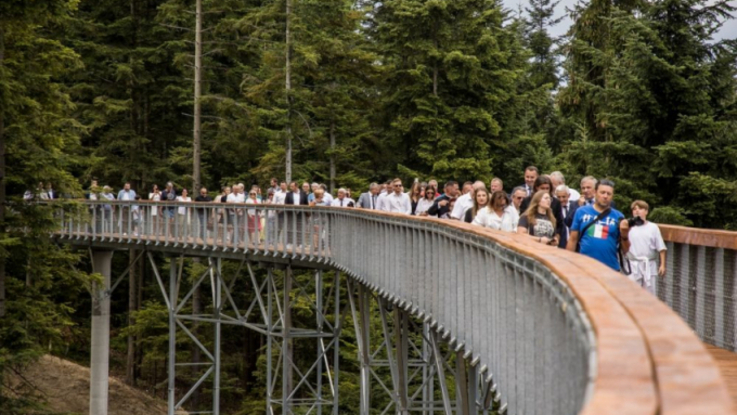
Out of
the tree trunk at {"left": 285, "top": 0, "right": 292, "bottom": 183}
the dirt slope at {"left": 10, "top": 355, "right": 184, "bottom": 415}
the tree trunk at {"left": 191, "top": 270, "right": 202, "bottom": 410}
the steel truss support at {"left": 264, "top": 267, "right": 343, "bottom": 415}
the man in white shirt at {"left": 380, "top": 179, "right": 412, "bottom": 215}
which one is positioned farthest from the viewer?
the tree trunk at {"left": 191, "top": 270, "right": 202, "bottom": 410}

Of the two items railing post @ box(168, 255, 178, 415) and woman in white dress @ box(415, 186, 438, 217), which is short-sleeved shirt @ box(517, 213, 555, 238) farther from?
railing post @ box(168, 255, 178, 415)

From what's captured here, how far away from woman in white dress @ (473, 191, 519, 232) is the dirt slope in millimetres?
26001

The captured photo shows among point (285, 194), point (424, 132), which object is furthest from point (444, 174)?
point (285, 194)

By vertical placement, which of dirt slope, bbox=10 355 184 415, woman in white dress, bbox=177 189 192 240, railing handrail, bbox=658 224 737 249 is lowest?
dirt slope, bbox=10 355 184 415

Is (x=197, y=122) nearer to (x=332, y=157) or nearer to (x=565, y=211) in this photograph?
(x=332, y=157)

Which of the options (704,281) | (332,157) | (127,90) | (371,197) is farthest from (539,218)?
(127,90)

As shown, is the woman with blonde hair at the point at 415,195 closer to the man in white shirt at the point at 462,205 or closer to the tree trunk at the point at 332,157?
the man in white shirt at the point at 462,205

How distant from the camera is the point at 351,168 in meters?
43.8

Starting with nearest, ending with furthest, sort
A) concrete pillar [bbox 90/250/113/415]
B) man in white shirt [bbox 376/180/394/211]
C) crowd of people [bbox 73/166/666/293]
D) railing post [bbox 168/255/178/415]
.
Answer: crowd of people [bbox 73/166/666/293] < man in white shirt [bbox 376/180/394/211] < railing post [bbox 168/255/178/415] < concrete pillar [bbox 90/250/113/415]

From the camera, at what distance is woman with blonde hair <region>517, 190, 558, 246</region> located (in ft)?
39.0

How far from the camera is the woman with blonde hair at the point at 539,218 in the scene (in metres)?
11.9

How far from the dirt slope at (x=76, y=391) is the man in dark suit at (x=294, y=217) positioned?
39.1 feet

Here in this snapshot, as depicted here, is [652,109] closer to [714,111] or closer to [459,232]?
[714,111]

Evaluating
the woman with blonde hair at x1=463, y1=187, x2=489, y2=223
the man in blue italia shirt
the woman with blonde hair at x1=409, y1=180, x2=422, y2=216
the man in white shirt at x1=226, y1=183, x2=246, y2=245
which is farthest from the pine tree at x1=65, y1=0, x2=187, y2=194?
the man in blue italia shirt
